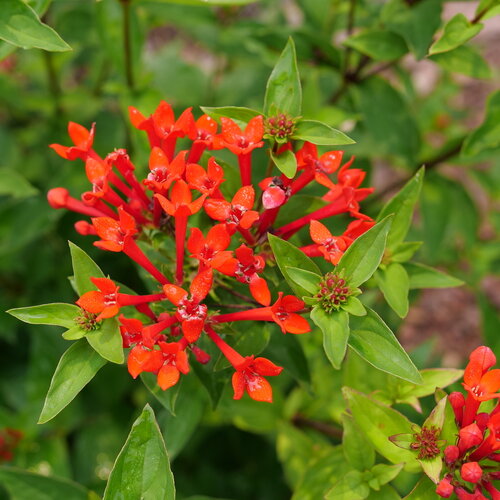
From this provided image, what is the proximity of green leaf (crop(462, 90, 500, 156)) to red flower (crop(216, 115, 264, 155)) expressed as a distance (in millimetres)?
1349

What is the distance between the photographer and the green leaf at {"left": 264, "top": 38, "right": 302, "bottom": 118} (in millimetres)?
2266

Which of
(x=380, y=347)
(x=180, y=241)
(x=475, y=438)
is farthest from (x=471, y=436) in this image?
(x=180, y=241)

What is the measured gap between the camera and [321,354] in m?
3.70

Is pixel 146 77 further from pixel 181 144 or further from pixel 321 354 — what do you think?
pixel 321 354

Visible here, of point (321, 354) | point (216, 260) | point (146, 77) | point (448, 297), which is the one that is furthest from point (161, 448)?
point (448, 297)

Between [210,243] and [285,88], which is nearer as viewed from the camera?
[210,243]

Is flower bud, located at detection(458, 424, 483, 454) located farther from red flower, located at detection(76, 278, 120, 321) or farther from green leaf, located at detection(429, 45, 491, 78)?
green leaf, located at detection(429, 45, 491, 78)

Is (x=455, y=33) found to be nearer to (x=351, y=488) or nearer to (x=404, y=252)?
(x=404, y=252)

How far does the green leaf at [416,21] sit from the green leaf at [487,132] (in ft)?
1.40

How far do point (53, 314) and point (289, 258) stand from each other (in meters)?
0.84

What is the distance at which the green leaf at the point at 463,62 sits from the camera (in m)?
3.00

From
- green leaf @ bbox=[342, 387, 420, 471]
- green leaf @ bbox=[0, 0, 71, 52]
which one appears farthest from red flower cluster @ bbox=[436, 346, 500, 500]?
green leaf @ bbox=[0, 0, 71, 52]

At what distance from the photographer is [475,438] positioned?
1911mm

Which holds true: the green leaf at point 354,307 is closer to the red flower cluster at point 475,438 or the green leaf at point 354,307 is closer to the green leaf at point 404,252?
the red flower cluster at point 475,438
